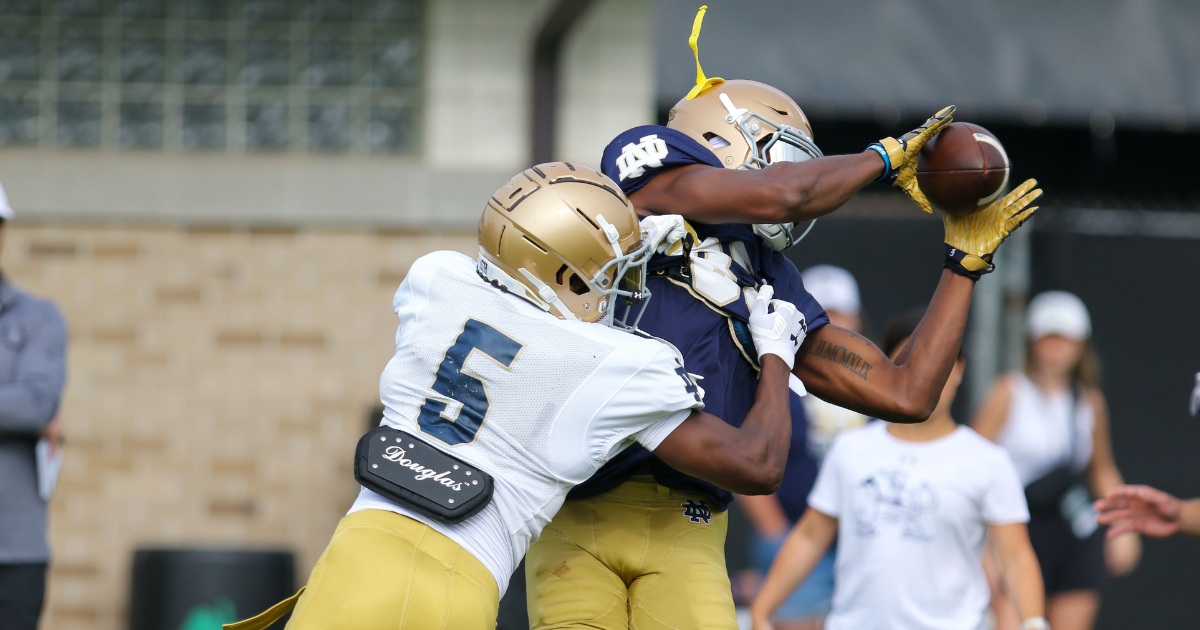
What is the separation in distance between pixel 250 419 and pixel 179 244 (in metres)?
1.07

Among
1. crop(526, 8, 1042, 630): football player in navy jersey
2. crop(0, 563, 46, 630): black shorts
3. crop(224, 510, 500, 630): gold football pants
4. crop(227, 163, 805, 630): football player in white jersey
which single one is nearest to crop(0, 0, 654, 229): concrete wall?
crop(0, 563, 46, 630): black shorts

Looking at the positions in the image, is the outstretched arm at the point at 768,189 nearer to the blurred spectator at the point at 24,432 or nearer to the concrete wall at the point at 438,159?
the blurred spectator at the point at 24,432

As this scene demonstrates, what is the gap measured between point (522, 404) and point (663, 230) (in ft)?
1.87

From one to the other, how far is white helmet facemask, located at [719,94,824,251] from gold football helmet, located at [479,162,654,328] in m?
0.49

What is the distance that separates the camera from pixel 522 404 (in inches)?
102

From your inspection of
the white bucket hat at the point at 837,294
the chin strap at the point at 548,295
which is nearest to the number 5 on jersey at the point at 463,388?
the chin strap at the point at 548,295

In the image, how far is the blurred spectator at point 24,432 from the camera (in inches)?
170

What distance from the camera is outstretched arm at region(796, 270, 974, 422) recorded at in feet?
10.4

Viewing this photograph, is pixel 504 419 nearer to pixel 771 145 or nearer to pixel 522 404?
pixel 522 404

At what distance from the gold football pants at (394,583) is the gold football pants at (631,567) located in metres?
0.38

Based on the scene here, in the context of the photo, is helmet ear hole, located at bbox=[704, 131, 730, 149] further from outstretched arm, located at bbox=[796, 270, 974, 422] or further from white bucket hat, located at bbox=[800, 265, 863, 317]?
white bucket hat, located at bbox=[800, 265, 863, 317]

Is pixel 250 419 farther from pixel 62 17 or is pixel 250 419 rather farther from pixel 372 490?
pixel 372 490

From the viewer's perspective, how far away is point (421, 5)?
718cm

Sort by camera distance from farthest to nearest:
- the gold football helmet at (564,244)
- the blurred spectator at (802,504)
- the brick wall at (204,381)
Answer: the brick wall at (204,381), the blurred spectator at (802,504), the gold football helmet at (564,244)
